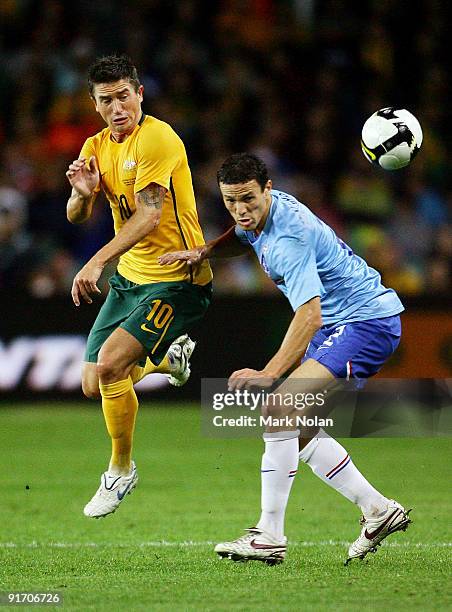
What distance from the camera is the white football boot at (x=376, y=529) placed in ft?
21.1

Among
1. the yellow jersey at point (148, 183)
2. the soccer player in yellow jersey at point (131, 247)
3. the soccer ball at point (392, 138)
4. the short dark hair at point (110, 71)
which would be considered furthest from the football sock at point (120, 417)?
the soccer ball at point (392, 138)

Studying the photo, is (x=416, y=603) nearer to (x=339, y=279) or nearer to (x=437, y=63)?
(x=339, y=279)

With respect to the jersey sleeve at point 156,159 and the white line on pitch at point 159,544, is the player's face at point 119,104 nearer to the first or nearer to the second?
the jersey sleeve at point 156,159

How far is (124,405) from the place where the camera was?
23.6ft

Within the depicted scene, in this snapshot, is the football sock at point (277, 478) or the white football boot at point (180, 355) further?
the white football boot at point (180, 355)

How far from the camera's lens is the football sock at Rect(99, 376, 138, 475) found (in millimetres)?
7176

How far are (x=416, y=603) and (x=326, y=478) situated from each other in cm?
129

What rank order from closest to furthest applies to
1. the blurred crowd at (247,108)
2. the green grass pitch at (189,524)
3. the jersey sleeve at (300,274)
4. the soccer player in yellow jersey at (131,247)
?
the green grass pitch at (189,524) → the jersey sleeve at (300,274) → the soccer player in yellow jersey at (131,247) → the blurred crowd at (247,108)

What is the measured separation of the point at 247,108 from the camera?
570 inches

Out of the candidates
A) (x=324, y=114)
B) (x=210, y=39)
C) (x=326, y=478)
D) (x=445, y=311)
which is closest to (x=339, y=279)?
(x=326, y=478)

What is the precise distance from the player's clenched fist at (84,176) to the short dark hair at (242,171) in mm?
1147

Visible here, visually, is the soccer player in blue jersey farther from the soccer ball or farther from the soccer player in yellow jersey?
the soccer ball

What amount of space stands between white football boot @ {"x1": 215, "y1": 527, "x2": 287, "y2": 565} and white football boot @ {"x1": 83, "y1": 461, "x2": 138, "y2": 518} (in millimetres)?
987

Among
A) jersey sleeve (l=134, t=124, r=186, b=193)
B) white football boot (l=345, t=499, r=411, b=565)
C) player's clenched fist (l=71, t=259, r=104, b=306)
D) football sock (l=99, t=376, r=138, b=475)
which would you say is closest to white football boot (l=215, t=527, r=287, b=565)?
white football boot (l=345, t=499, r=411, b=565)
